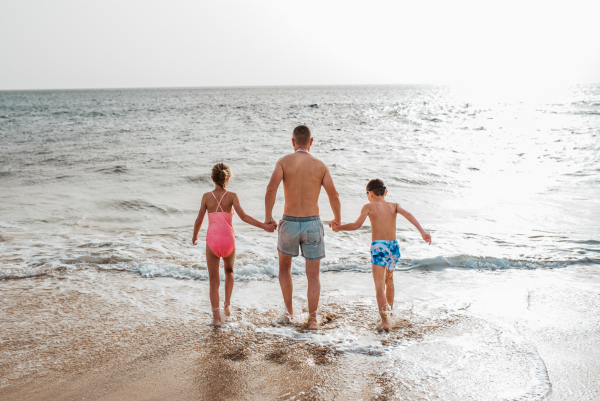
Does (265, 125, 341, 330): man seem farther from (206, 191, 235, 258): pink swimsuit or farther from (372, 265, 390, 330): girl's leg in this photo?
(372, 265, 390, 330): girl's leg

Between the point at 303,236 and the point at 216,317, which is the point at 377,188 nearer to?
the point at 303,236

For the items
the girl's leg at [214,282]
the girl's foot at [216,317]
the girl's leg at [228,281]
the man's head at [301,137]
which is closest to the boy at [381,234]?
the man's head at [301,137]

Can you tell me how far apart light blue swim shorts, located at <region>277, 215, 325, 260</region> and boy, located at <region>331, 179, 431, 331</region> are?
20 centimetres

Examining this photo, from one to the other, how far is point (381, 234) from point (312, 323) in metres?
1.07

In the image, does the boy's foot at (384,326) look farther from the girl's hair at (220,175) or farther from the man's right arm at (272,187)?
the girl's hair at (220,175)

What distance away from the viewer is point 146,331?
3.98m

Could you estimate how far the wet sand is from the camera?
2951 mm

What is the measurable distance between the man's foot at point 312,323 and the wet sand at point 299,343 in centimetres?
10

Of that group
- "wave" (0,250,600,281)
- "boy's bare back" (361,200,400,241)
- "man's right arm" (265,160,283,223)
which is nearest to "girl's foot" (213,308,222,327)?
"man's right arm" (265,160,283,223)

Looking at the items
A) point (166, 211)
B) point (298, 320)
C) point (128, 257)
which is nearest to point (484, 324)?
point (298, 320)

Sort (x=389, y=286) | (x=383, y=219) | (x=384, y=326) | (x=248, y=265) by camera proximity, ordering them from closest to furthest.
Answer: (x=384, y=326) < (x=383, y=219) < (x=389, y=286) < (x=248, y=265)

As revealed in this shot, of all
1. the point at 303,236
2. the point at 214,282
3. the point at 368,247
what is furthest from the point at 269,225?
the point at 368,247

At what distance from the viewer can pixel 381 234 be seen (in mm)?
4121

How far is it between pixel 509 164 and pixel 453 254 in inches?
415
